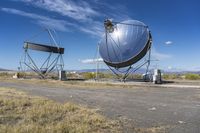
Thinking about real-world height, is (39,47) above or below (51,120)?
above

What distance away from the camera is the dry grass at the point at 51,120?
33.6ft

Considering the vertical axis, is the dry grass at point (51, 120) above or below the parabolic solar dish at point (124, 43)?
below

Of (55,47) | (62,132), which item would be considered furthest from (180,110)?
(55,47)

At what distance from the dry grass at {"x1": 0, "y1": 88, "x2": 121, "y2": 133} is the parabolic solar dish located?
85.9 feet

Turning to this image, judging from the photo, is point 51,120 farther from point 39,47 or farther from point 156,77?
point 39,47

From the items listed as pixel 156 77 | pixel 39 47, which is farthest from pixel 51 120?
pixel 39 47

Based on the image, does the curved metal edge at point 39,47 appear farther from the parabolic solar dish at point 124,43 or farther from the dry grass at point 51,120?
the dry grass at point 51,120

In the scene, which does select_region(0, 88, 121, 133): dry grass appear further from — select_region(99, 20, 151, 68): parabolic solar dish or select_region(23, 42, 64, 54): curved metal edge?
select_region(23, 42, 64, 54): curved metal edge

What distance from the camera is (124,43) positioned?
4278 cm

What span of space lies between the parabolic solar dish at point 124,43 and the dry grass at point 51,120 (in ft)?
85.9

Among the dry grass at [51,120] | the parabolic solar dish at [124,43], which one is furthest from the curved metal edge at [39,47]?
the dry grass at [51,120]

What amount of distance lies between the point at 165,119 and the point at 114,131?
3575mm

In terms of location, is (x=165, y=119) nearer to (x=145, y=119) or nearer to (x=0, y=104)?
(x=145, y=119)

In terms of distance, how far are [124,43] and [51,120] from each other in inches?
1239
